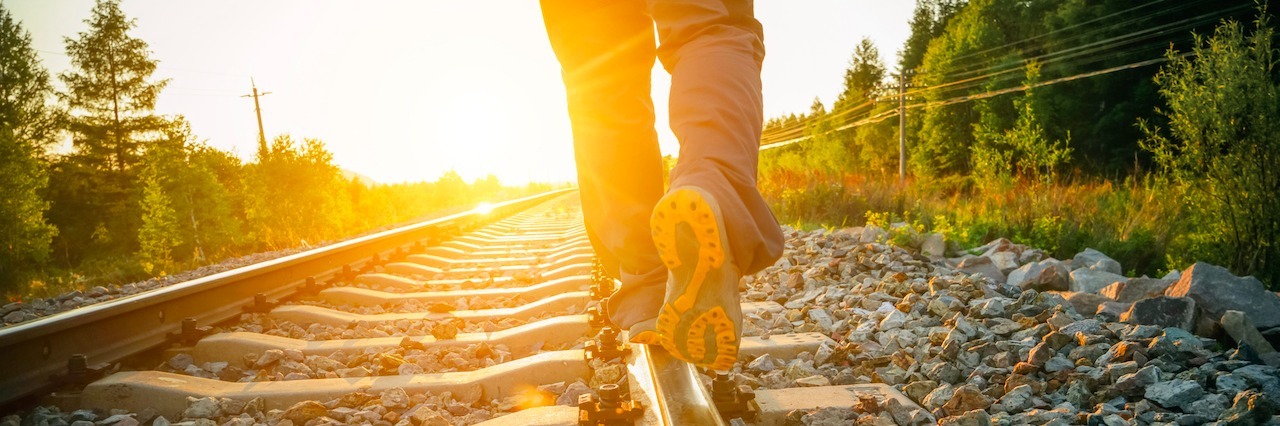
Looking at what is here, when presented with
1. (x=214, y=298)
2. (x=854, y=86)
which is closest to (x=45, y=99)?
(x=214, y=298)

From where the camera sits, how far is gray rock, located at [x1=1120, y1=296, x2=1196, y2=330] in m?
2.29

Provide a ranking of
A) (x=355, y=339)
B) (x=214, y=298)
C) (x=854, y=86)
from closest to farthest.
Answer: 1. (x=355, y=339)
2. (x=214, y=298)
3. (x=854, y=86)

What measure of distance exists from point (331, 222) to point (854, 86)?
170 ft

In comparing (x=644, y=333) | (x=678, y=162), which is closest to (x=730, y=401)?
(x=644, y=333)

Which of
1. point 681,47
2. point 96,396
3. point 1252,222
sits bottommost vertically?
point 1252,222

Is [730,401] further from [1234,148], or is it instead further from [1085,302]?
[1234,148]

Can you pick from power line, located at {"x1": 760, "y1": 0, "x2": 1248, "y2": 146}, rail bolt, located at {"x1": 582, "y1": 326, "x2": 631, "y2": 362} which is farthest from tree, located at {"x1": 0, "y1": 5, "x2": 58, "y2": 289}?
power line, located at {"x1": 760, "y1": 0, "x2": 1248, "y2": 146}

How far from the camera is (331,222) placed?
32.1m

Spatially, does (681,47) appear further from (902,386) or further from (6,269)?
(6,269)

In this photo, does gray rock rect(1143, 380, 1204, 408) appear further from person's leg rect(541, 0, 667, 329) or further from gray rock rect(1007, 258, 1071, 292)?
gray rock rect(1007, 258, 1071, 292)

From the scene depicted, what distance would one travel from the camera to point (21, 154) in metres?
24.9

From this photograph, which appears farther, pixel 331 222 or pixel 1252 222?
pixel 331 222

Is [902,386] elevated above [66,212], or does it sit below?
below

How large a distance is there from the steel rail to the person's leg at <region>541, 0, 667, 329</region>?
1.88 m
